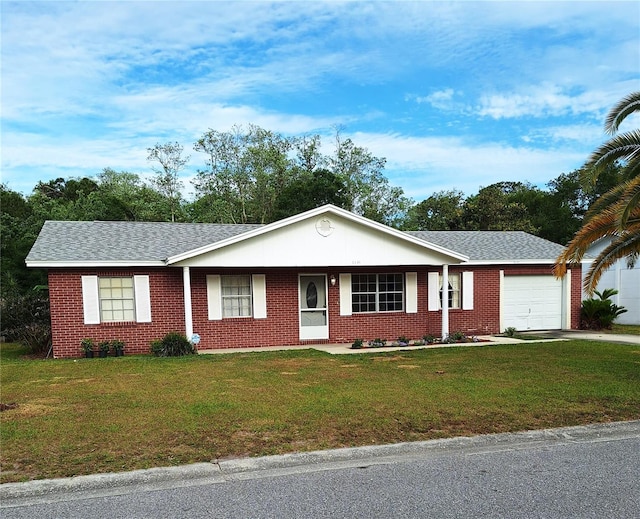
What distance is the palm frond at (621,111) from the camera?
31.8ft

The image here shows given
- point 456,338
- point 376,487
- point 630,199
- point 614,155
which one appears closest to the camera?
point 376,487

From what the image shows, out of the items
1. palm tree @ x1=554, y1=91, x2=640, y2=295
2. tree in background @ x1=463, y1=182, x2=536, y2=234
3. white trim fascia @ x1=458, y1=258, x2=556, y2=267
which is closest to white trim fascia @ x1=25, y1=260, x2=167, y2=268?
white trim fascia @ x1=458, y1=258, x2=556, y2=267

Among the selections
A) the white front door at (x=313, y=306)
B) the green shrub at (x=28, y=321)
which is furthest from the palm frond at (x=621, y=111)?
the green shrub at (x=28, y=321)

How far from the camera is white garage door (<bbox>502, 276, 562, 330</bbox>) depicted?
17422mm

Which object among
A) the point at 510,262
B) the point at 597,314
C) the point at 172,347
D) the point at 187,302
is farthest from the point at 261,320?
the point at 597,314

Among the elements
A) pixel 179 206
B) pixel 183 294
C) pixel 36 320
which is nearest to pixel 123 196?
pixel 179 206

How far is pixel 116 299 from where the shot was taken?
13.8 meters

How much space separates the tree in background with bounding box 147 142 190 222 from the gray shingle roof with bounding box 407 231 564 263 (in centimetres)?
2383

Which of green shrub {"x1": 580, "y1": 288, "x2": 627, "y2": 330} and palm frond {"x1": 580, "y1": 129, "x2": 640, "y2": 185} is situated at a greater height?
palm frond {"x1": 580, "y1": 129, "x2": 640, "y2": 185}

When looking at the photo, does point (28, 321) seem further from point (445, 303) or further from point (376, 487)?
point (376, 487)

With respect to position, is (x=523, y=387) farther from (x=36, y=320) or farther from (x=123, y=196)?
(x=123, y=196)

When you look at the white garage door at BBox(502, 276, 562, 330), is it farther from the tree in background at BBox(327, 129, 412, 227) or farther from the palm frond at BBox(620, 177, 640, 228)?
the tree in background at BBox(327, 129, 412, 227)

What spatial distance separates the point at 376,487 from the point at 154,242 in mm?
12234

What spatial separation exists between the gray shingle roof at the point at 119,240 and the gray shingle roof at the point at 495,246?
24.6 feet
